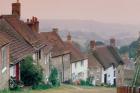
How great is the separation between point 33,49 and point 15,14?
499cm

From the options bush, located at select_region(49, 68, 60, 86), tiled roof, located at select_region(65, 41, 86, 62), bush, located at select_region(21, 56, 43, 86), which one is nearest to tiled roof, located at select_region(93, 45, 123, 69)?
tiled roof, located at select_region(65, 41, 86, 62)

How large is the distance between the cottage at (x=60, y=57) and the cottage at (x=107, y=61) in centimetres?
988

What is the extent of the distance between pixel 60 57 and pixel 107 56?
749 inches

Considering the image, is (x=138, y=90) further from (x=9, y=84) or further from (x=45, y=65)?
(x=45, y=65)

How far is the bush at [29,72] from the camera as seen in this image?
29906mm

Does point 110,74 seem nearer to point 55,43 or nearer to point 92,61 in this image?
point 92,61

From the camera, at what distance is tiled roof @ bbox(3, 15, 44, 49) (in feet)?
110

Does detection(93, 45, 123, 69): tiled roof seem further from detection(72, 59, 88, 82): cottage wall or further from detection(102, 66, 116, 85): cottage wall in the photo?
detection(72, 59, 88, 82): cottage wall

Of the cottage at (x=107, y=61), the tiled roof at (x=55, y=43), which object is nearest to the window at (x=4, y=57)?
the tiled roof at (x=55, y=43)

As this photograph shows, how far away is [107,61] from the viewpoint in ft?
215

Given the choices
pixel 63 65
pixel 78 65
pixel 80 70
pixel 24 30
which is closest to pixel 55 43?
pixel 63 65

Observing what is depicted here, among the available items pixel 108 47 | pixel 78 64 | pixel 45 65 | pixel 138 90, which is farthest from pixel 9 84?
pixel 108 47

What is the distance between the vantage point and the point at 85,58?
6059 cm

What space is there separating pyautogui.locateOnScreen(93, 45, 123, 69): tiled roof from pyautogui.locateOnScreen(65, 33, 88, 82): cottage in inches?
126
